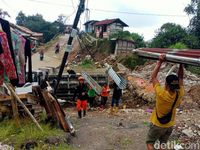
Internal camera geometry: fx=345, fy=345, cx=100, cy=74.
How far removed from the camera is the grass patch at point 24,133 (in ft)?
22.5

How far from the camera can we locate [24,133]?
23.5 ft

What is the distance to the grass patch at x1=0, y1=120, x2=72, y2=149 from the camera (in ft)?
22.5

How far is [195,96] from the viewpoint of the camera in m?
14.9

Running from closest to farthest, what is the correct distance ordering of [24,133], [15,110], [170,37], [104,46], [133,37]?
[24,133]
[15,110]
[170,37]
[104,46]
[133,37]

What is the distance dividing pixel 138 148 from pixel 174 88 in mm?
2364

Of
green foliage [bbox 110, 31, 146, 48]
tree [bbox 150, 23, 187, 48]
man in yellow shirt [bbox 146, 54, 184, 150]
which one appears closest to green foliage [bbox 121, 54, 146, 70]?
tree [bbox 150, 23, 187, 48]

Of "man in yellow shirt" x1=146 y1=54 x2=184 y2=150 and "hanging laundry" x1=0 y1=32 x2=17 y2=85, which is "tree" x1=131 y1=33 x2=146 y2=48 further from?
"man in yellow shirt" x1=146 y1=54 x2=184 y2=150

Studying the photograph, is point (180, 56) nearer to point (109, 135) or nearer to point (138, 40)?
point (109, 135)

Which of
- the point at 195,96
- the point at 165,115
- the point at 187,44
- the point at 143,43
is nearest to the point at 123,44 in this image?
the point at 143,43

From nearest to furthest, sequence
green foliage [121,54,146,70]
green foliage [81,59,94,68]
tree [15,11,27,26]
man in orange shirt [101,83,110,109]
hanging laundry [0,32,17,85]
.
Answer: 1. hanging laundry [0,32,17,85]
2. man in orange shirt [101,83,110,109]
3. green foliage [121,54,146,70]
4. green foliage [81,59,94,68]
5. tree [15,11,27,26]

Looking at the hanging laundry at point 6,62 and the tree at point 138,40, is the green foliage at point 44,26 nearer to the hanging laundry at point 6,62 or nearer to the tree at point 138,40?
the tree at point 138,40

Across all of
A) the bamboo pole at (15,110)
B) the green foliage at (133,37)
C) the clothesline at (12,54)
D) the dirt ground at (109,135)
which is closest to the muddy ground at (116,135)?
the dirt ground at (109,135)

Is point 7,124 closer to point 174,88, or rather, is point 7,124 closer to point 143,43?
point 174,88

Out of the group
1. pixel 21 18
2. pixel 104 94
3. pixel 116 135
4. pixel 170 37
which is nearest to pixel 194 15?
pixel 170 37
